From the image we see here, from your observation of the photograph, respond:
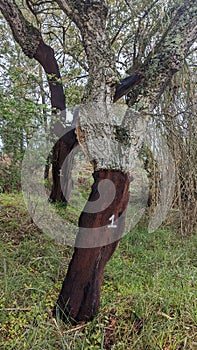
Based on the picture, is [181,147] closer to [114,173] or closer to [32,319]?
[114,173]

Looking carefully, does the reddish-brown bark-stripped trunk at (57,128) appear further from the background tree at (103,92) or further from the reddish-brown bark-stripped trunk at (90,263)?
the reddish-brown bark-stripped trunk at (90,263)

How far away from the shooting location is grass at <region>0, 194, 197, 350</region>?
54.3 inches

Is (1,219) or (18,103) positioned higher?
(18,103)

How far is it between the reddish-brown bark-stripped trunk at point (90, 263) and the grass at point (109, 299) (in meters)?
0.08

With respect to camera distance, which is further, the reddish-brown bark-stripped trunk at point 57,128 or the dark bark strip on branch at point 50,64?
the reddish-brown bark-stripped trunk at point 57,128

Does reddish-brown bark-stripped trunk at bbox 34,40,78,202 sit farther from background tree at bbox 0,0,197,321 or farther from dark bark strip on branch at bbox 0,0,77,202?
background tree at bbox 0,0,197,321

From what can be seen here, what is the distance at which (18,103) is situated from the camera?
168cm

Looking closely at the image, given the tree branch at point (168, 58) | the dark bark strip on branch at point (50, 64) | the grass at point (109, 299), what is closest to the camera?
the grass at point (109, 299)

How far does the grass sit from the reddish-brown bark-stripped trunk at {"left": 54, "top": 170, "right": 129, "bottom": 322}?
0.08 m

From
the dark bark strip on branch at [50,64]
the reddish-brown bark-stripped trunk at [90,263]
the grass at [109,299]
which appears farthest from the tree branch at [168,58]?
the grass at [109,299]

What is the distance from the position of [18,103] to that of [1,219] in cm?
132

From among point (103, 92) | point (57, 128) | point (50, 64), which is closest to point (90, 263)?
point (103, 92)

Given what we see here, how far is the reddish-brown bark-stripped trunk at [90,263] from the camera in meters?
1.47

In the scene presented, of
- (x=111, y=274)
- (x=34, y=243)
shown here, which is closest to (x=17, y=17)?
(x=34, y=243)
